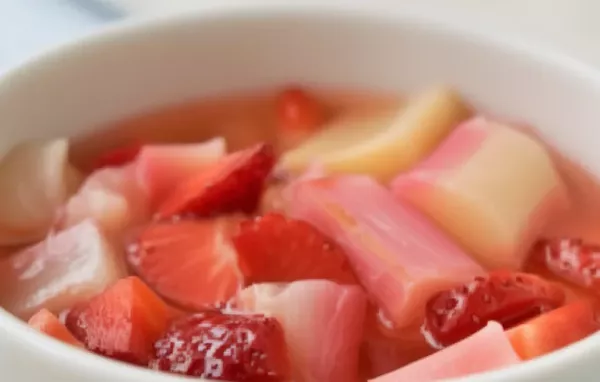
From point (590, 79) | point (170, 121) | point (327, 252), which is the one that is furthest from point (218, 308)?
point (590, 79)

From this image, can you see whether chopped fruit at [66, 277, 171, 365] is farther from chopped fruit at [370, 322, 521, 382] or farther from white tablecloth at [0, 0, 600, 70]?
white tablecloth at [0, 0, 600, 70]

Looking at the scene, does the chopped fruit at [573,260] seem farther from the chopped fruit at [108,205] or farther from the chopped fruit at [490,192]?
the chopped fruit at [108,205]

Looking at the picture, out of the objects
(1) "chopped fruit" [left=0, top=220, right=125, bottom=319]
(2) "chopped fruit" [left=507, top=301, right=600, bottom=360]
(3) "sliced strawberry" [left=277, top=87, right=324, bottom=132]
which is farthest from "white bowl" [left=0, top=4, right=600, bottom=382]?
(2) "chopped fruit" [left=507, top=301, right=600, bottom=360]

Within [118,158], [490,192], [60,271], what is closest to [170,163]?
[118,158]

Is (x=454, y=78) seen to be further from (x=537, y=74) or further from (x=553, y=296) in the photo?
(x=553, y=296)

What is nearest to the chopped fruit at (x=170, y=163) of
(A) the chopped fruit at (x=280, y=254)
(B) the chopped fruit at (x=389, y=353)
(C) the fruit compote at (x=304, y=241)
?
(C) the fruit compote at (x=304, y=241)

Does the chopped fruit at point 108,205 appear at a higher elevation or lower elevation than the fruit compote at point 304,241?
lower

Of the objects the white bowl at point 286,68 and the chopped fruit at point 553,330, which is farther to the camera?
the white bowl at point 286,68
